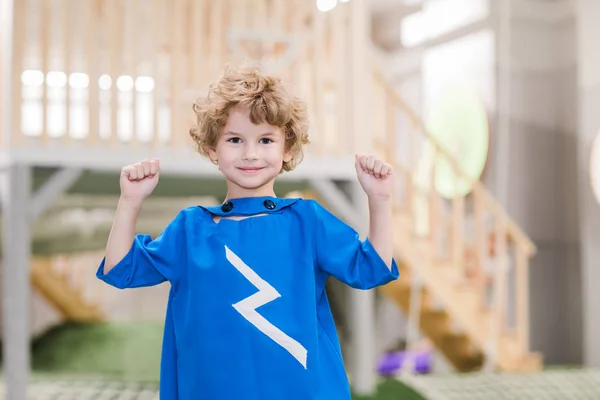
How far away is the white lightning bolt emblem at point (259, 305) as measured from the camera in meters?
0.95

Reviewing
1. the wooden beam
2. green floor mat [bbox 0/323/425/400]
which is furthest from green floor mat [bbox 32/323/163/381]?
the wooden beam

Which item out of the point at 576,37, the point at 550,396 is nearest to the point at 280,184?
the point at 550,396

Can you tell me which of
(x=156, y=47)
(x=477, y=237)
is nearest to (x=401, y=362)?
(x=477, y=237)

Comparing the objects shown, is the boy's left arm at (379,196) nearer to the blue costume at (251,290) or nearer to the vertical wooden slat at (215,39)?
the blue costume at (251,290)

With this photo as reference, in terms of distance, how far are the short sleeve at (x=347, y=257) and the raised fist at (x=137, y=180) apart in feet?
0.76

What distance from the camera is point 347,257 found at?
99cm

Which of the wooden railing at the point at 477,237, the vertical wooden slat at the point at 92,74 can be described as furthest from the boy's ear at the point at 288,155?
the wooden railing at the point at 477,237

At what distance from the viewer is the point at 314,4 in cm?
284

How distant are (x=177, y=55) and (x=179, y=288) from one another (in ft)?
5.79

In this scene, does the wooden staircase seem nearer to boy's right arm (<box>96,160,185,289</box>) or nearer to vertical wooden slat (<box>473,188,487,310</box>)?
vertical wooden slat (<box>473,188,487,310</box>)

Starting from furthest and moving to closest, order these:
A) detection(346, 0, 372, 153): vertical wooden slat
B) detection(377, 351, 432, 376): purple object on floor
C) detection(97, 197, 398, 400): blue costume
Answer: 1. detection(377, 351, 432, 376): purple object on floor
2. detection(346, 0, 372, 153): vertical wooden slat
3. detection(97, 197, 398, 400): blue costume

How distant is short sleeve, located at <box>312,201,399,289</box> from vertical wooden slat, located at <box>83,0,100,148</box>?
1.69m

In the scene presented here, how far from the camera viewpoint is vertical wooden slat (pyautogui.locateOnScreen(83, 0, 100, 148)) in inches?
99.2

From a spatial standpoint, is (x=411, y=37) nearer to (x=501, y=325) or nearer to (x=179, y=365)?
(x=501, y=325)
